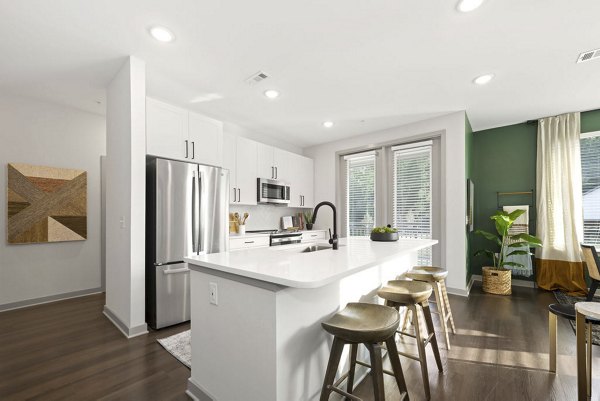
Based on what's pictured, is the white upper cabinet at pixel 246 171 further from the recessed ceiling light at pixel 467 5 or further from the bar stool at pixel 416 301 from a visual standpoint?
the recessed ceiling light at pixel 467 5

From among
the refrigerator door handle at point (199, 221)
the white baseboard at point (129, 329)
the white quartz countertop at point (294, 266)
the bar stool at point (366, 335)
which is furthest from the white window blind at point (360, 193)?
the white baseboard at point (129, 329)

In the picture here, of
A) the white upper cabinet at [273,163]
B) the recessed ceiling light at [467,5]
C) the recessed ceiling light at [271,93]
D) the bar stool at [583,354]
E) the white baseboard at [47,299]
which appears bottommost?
the white baseboard at [47,299]

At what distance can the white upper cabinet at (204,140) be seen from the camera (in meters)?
3.42

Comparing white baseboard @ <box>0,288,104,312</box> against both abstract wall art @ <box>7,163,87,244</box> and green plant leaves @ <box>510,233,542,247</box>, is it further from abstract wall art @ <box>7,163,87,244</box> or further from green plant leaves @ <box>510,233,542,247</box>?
green plant leaves @ <box>510,233,542,247</box>

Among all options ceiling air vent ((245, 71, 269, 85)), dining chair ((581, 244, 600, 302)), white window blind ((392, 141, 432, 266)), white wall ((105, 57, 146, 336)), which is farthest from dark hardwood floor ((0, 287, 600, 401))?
ceiling air vent ((245, 71, 269, 85))

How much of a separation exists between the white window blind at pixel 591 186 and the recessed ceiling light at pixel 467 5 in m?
3.71

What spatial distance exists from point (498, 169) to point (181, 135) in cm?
521

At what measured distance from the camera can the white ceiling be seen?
2.02 m

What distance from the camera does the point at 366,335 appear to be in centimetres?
127

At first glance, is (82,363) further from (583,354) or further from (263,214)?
(583,354)

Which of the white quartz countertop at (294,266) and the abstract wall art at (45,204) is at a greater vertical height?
the abstract wall art at (45,204)

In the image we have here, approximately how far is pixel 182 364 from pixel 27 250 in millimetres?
3038

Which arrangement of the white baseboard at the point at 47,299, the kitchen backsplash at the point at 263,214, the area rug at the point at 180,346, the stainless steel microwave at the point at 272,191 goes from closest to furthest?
the area rug at the point at 180,346
the white baseboard at the point at 47,299
the stainless steel microwave at the point at 272,191
the kitchen backsplash at the point at 263,214

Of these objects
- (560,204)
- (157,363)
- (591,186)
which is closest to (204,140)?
(157,363)
